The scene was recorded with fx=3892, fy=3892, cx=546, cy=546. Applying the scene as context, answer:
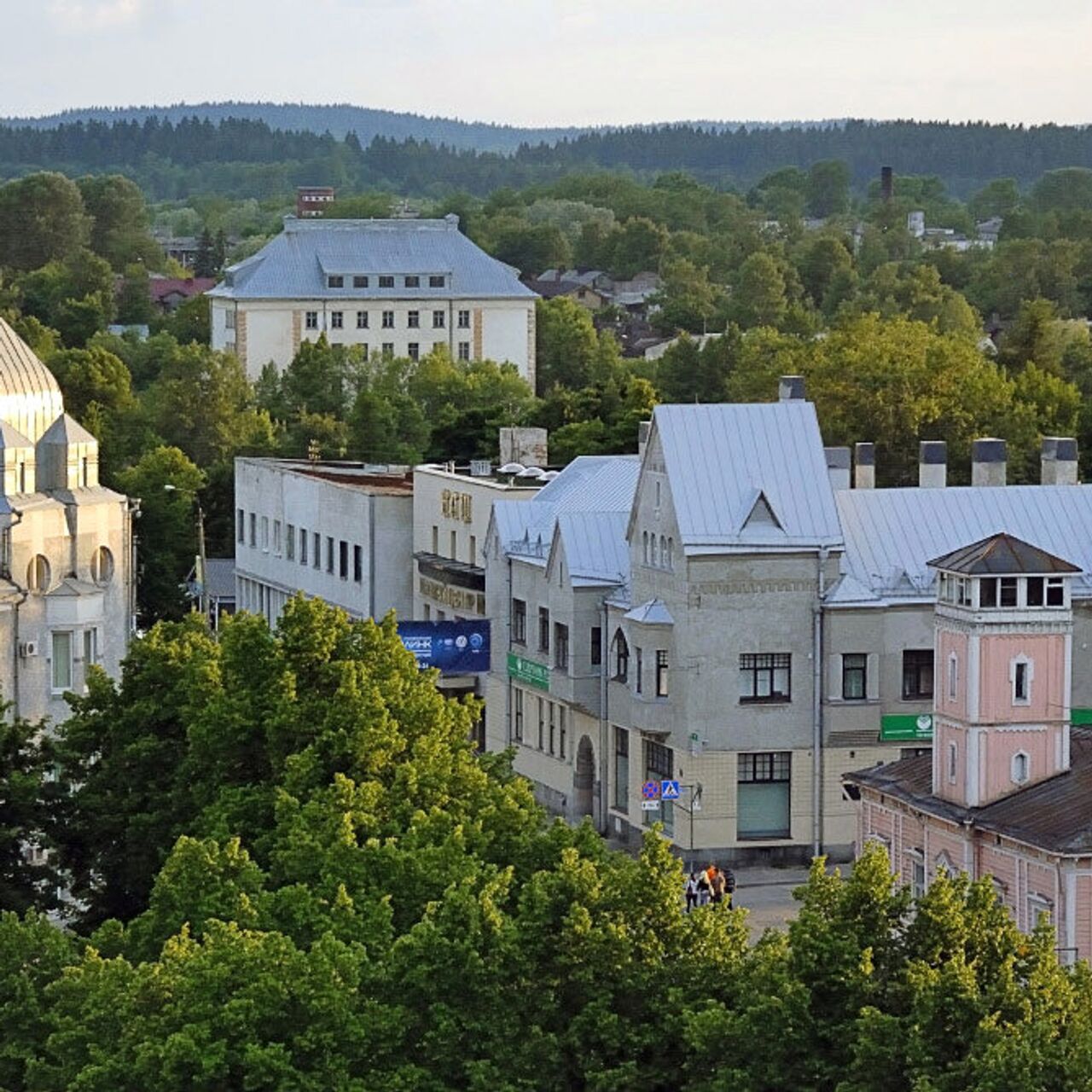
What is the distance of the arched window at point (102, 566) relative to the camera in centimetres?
8638

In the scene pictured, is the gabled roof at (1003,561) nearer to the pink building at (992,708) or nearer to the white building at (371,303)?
the pink building at (992,708)

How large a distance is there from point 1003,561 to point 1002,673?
187 centimetres

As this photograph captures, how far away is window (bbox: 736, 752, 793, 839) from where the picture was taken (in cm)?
7756

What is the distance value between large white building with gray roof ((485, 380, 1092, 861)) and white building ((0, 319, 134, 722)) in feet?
35.7

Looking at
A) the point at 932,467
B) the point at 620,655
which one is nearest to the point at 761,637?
the point at 620,655

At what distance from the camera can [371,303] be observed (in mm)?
194875

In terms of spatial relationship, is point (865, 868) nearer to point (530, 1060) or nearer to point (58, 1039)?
point (530, 1060)

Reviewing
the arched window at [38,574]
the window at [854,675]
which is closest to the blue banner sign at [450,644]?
the arched window at [38,574]

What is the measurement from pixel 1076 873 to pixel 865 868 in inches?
547

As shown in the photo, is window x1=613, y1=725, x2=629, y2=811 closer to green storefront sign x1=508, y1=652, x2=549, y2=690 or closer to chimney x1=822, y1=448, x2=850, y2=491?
green storefront sign x1=508, y1=652, x2=549, y2=690

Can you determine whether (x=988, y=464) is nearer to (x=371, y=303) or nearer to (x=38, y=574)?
(x=38, y=574)

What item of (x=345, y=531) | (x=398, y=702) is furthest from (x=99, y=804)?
(x=345, y=531)

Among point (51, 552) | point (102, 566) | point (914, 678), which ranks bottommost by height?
point (914, 678)

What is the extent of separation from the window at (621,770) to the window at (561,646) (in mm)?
2397
